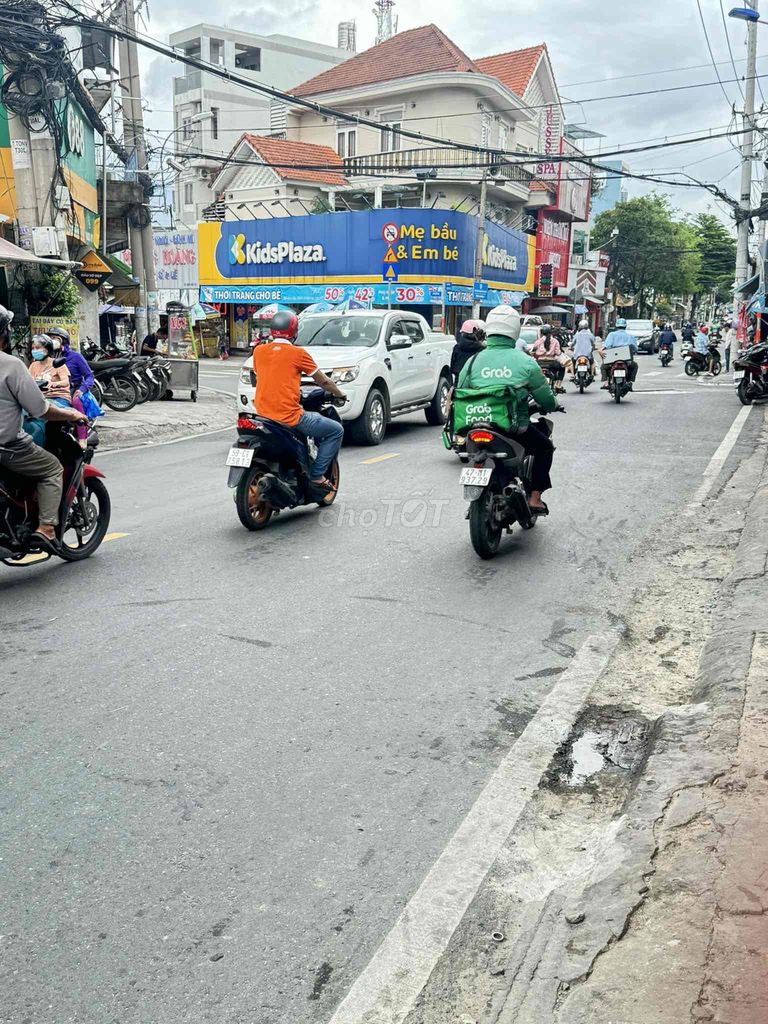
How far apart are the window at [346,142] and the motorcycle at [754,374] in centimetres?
2979

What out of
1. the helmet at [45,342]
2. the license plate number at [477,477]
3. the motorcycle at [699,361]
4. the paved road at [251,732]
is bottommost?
the paved road at [251,732]

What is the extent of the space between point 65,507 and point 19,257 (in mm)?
9532

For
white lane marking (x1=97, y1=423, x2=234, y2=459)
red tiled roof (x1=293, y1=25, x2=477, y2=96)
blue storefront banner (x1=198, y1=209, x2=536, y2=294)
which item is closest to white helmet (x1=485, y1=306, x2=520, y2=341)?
white lane marking (x1=97, y1=423, x2=234, y2=459)

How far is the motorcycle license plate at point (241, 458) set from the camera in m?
7.79

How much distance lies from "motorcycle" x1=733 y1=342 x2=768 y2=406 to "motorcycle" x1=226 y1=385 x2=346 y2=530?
1371cm

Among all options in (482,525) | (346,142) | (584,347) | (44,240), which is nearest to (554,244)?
(346,142)

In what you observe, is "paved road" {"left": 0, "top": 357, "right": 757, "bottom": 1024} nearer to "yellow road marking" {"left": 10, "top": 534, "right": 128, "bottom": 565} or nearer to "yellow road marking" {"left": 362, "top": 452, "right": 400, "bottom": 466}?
"yellow road marking" {"left": 10, "top": 534, "right": 128, "bottom": 565}

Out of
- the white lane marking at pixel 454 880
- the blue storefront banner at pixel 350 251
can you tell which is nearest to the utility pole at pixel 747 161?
the blue storefront banner at pixel 350 251

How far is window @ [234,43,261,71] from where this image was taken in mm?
57719

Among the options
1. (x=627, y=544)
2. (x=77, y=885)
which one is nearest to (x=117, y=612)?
(x=77, y=885)

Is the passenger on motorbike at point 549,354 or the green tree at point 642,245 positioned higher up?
the green tree at point 642,245

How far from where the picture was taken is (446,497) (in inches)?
385

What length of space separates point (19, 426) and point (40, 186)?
12635 millimetres

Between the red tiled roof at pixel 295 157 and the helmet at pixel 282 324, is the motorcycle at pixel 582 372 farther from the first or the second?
the red tiled roof at pixel 295 157
